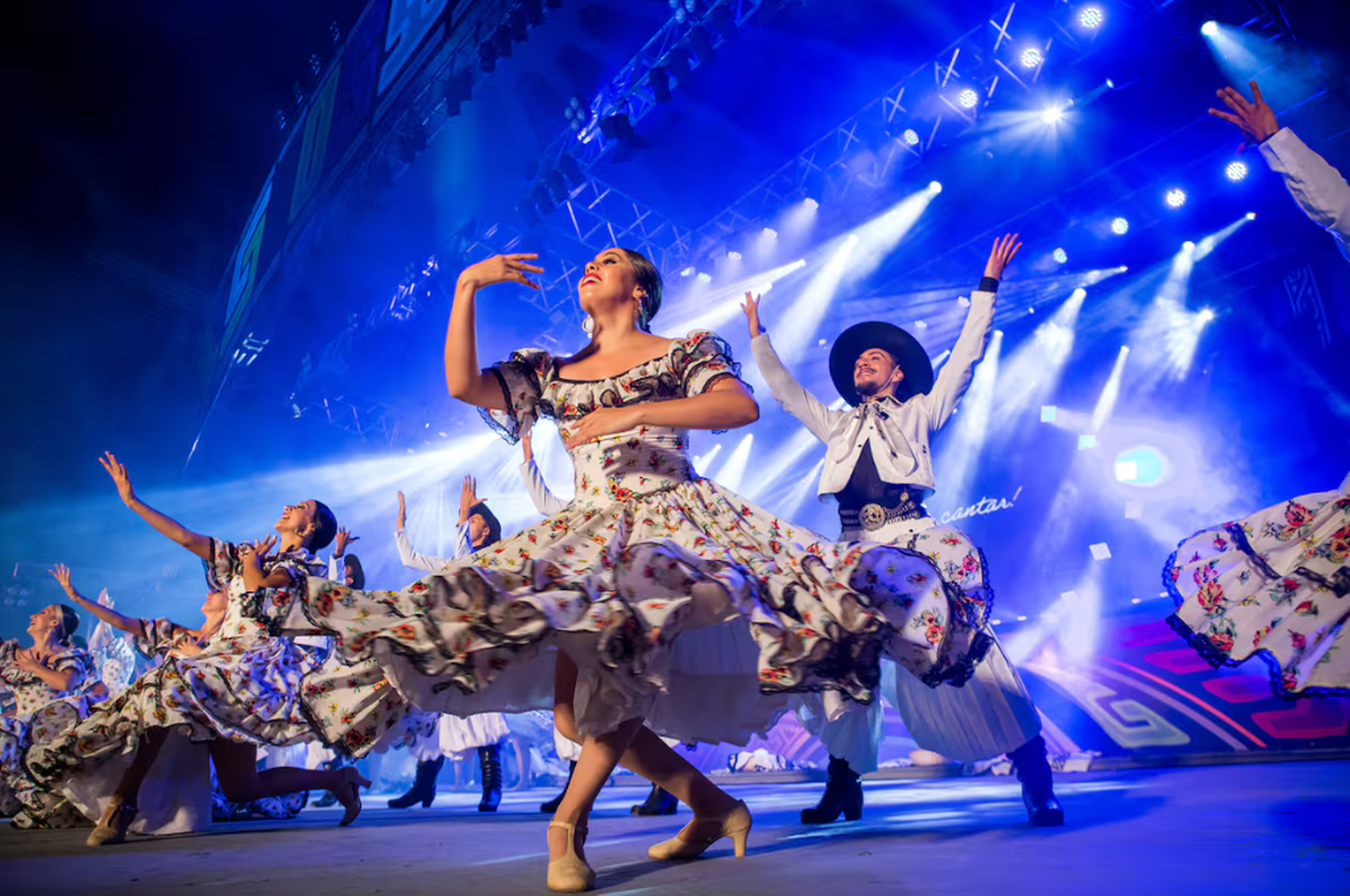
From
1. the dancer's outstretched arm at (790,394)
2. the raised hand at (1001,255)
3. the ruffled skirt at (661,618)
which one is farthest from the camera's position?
the dancer's outstretched arm at (790,394)

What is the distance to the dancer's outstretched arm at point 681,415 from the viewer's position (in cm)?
204

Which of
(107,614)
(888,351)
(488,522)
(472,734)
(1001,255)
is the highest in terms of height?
(1001,255)

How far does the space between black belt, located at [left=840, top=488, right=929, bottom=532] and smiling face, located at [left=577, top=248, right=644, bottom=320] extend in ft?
4.49

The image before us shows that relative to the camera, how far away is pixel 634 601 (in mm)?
1814

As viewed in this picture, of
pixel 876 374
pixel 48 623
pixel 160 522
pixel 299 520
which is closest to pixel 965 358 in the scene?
pixel 876 374

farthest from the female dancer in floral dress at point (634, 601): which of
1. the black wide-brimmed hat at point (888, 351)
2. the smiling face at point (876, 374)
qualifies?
the black wide-brimmed hat at point (888, 351)

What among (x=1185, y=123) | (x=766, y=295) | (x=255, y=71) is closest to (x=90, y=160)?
(x=255, y=71)

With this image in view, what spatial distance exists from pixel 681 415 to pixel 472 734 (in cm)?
396

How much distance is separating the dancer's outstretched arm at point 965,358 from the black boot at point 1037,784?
133 centimetres

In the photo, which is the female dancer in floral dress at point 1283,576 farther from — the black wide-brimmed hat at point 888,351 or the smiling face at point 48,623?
the smiling face at point 48,623

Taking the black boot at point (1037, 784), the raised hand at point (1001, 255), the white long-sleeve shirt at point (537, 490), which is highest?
the raised hand at point (1001, 255)

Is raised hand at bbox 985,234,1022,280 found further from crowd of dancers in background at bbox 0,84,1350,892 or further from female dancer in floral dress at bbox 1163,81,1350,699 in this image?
female dancer in floral dress at bbox 1163,81,1350,699

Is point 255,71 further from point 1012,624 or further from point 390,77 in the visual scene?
point 1012,624

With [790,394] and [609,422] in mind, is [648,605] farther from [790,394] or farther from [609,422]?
[790,394]
